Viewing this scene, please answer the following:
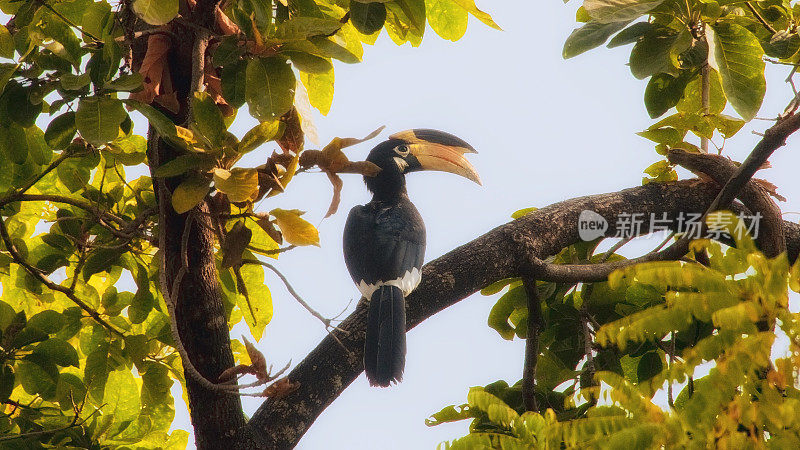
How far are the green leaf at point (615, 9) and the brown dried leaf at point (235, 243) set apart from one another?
1119 millimetres

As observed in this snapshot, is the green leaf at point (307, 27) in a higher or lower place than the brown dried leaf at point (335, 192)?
higher

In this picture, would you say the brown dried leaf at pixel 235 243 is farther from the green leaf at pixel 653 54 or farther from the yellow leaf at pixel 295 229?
the green leaf at pixel 653 54

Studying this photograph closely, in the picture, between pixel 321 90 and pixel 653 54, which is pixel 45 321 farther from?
pixel 653 54

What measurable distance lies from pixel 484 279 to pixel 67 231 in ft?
4.65

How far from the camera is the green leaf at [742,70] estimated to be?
254 cm

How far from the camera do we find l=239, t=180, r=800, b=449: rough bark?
2.61 m

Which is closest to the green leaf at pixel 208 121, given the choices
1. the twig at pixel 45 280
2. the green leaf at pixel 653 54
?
the twig at pixel 45 280

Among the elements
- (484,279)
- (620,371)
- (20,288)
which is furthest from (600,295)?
(20,288)

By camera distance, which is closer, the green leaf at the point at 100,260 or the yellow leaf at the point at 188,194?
the yellow leaf at the point at 188,194

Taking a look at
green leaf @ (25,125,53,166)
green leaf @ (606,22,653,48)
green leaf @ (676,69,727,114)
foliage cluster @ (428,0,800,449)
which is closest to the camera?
foliage cluster @ (428,0,800,449)

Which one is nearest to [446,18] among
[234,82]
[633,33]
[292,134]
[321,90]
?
[321,90]

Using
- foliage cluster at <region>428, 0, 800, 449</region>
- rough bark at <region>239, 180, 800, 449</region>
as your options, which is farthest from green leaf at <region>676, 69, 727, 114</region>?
rough bark at <region>239, 180, 800, 449</region>

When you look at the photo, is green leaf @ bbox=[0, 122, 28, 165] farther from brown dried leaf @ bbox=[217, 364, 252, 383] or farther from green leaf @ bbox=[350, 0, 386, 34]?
green leaf @ bbox=[350, 0, 386, 34]

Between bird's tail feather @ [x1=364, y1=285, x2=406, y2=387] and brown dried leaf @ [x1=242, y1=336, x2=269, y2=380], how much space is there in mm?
825
